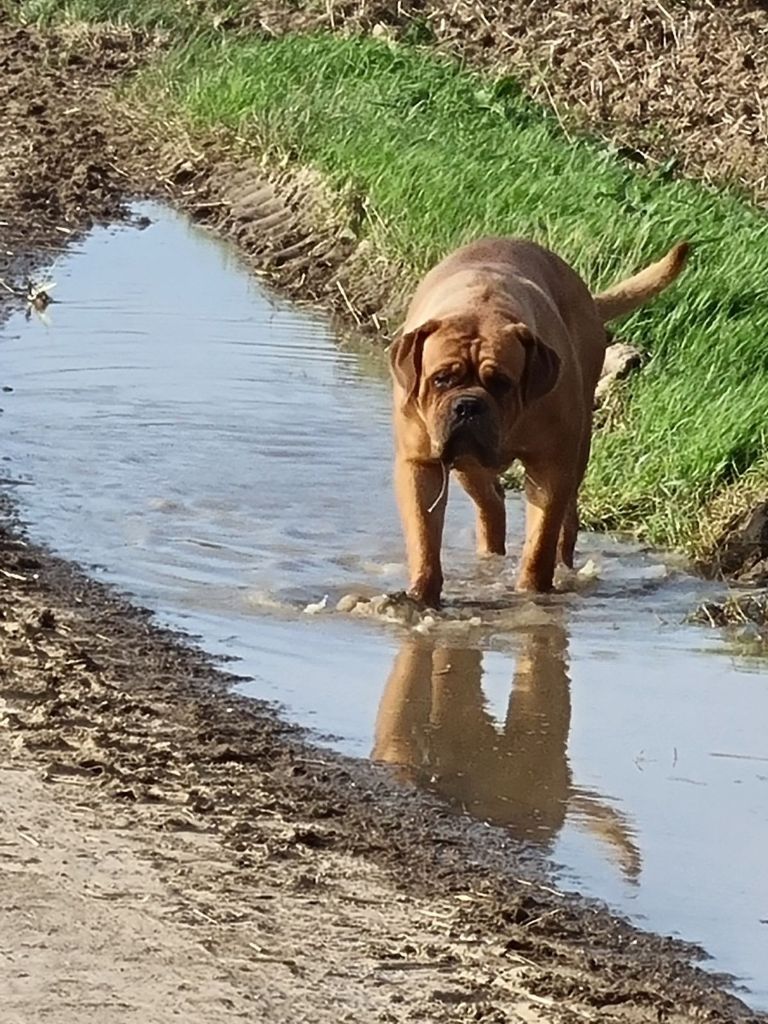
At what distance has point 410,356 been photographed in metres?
7.20

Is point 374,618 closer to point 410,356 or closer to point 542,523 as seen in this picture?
point 542,523

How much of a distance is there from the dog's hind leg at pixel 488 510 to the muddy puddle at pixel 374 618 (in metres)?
0.13

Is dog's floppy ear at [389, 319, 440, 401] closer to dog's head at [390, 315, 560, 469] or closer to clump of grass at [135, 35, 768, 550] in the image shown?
dog's head at [390, 315, 560, 469]

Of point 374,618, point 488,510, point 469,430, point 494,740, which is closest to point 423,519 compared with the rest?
point 374,618

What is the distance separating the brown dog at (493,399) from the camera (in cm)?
707

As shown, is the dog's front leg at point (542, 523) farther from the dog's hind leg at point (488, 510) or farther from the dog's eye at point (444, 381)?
the dog's eye at point (444, 381)

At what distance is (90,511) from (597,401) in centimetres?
237

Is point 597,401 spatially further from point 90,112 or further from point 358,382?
point 90,112

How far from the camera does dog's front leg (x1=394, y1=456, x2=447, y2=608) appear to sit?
7340mm

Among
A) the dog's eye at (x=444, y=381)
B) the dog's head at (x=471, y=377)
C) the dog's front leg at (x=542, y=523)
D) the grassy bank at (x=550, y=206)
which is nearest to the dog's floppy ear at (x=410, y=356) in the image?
the dog's head at (x=471, y=377)

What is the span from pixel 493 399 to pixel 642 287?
177cm

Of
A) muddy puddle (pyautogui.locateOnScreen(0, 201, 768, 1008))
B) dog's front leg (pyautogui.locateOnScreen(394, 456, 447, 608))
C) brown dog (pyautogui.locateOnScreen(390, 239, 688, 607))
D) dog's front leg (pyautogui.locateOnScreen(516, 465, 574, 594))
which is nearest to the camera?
muddy puddle (pyautogui.locateOnScreen(0, 201, 768, 1008))

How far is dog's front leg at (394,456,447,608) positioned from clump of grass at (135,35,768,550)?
3.82 ft

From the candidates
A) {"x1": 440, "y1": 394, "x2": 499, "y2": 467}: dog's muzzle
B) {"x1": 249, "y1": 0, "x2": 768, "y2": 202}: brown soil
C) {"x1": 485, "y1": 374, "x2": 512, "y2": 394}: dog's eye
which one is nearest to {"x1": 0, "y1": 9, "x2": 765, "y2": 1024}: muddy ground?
{"x1": 440, "y1": 394, "x2": 499, "y2": 467}: dog's muzzle
